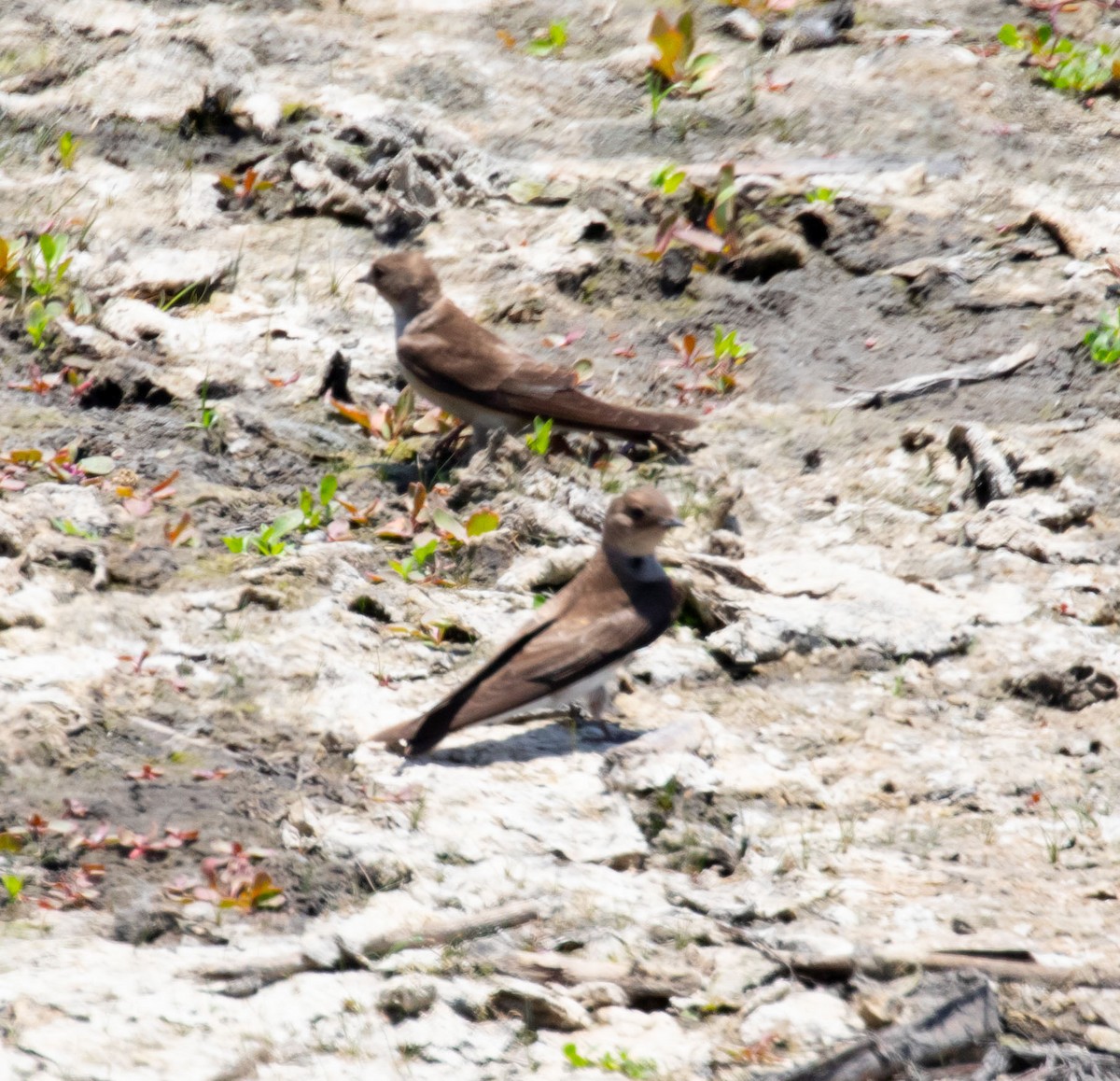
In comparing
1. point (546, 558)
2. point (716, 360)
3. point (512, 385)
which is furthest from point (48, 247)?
point (716, 360)

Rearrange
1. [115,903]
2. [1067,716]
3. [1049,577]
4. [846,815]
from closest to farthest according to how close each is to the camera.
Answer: [115,903] → [846,815] → [1067,716] → [1049,577]

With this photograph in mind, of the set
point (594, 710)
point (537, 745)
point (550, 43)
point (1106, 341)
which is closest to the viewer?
point (537, 745)

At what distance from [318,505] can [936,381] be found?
3.36 metres

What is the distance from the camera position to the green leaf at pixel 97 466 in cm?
753

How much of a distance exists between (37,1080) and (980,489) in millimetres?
5385

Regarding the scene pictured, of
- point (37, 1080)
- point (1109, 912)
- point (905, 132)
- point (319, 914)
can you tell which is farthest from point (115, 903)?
point (905, 132)

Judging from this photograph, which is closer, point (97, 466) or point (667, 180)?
point (97, 466)

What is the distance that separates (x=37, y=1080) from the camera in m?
3.85

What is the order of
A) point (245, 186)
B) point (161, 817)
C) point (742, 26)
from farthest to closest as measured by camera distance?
point (742, 26) < point (245, 186) < point (161, 817)

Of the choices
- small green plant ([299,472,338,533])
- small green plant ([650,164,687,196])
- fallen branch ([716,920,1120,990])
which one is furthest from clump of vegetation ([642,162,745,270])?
fallen branch ([716,920,1120,990])

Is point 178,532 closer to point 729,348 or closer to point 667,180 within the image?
point 729,348

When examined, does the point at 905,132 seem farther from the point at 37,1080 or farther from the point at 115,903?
the point at 37,1080

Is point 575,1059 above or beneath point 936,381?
above

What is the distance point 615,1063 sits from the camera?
4250 millimetres
